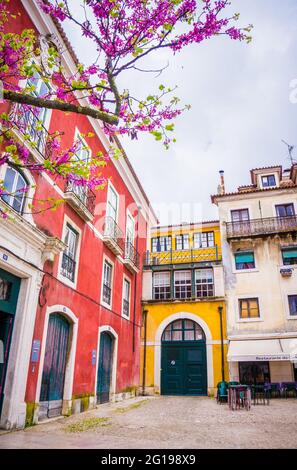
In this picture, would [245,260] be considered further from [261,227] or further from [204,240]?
[204,240]

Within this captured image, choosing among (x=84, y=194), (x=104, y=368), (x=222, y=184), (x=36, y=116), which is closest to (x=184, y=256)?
(x=222, y=184)

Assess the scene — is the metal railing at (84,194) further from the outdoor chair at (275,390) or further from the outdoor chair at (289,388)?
the outdoor chair at (289,388)

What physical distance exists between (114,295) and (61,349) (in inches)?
182

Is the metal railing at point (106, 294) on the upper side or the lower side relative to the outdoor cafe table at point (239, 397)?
upper

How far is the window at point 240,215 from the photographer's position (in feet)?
62.2

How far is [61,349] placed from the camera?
958 centimetres

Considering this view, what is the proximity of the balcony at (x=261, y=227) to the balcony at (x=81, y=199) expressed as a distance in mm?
8943

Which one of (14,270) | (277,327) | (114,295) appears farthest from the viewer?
(277,327)

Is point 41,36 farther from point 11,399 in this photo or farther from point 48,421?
point 48,421

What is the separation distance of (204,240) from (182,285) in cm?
326

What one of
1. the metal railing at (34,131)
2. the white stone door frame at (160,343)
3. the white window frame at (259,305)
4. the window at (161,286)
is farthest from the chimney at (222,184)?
the metal railing at (34,131)

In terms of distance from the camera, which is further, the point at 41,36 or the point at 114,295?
the point at 114,295

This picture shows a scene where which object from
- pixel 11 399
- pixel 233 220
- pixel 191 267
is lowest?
pixel 11 399
